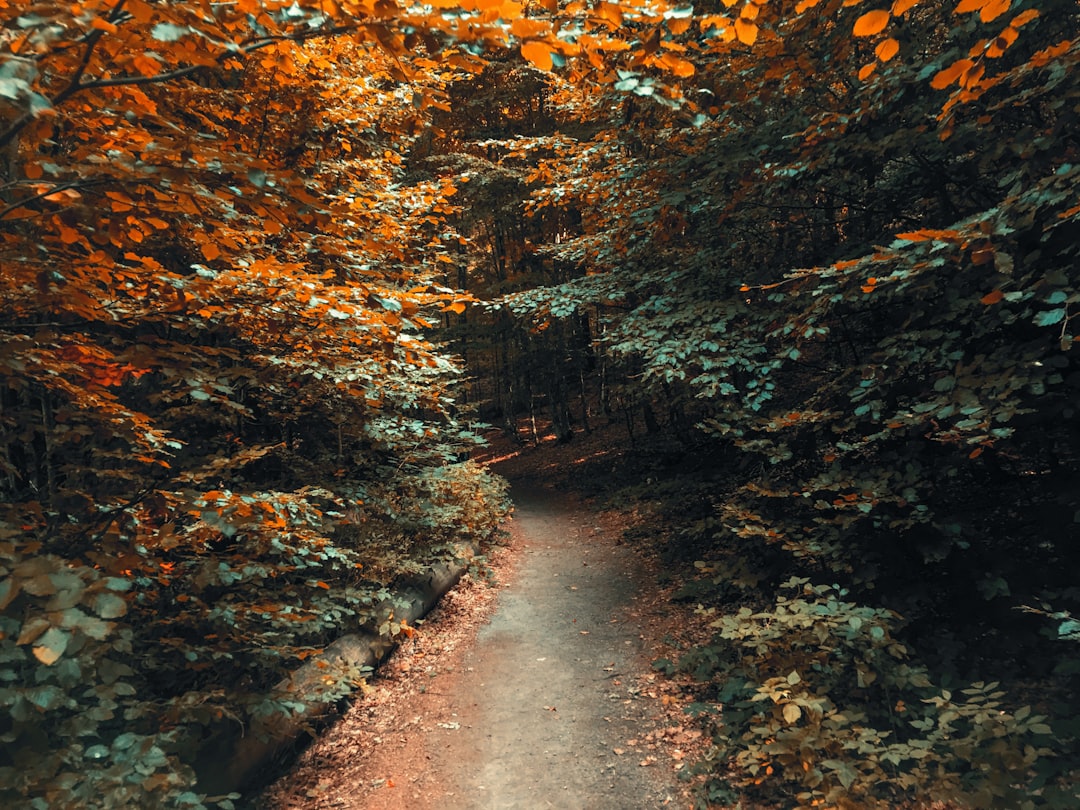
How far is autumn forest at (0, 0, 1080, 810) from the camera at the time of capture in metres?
2.08

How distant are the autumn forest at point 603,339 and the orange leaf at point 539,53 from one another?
12mm

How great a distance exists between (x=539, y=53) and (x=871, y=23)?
1.31 m

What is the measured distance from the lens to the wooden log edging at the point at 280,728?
363 cm

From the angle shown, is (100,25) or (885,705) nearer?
(100,25)

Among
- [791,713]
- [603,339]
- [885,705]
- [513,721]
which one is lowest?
[513,721]

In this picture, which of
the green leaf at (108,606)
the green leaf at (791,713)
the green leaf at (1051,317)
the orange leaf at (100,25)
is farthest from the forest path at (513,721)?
the orange leaf at (100,25)

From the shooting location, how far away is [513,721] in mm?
4582

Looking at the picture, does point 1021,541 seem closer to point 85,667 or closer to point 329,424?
point 85,667

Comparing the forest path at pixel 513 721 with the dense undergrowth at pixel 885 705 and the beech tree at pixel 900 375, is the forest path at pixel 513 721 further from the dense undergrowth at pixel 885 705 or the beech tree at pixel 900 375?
the beech tree at pixel 900 375

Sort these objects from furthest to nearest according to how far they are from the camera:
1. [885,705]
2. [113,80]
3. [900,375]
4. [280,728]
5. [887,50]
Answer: [280,728] → [900,375] → [885,705] → [887,50] → [113,80]

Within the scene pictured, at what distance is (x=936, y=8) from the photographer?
4.36 meters

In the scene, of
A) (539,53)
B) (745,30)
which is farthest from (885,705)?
(539,53)

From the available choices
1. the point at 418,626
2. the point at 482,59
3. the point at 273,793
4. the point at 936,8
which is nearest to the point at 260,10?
the point at 482,59

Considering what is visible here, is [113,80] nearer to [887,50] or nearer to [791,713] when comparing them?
[887,50]
